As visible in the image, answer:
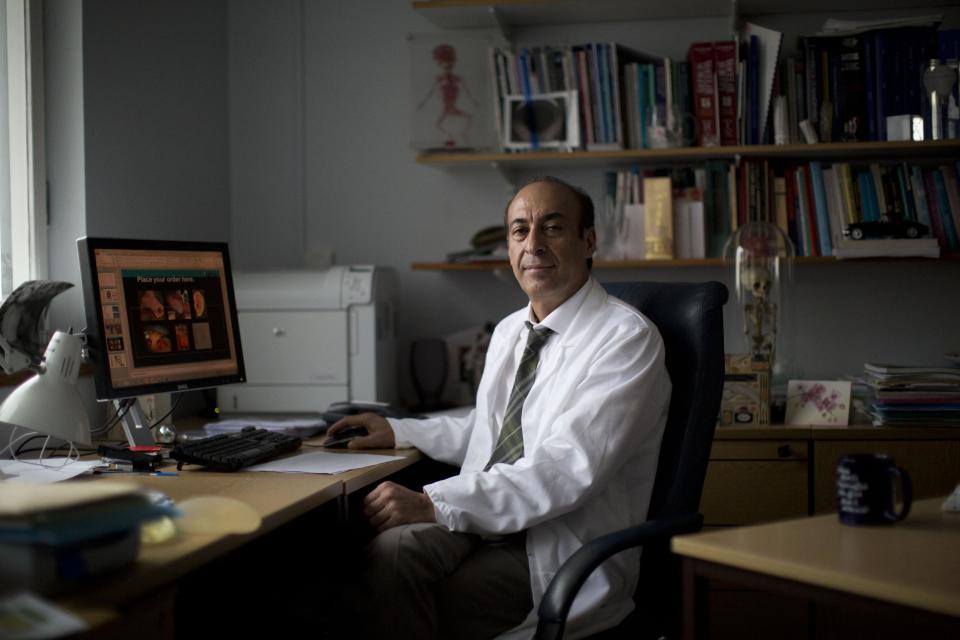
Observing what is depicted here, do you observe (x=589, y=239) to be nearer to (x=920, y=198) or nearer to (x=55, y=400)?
(x=55, y=400)

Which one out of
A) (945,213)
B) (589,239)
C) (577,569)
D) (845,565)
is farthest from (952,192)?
(845,565)

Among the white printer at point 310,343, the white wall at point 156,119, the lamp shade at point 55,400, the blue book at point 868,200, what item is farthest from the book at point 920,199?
the lamp shade at point 55,400

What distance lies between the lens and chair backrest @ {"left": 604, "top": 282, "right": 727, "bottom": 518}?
1.71 meters

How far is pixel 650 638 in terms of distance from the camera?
5.62 feet

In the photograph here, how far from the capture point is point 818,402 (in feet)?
8.61

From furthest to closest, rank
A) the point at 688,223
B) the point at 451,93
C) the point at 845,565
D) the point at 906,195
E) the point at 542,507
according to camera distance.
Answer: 1. the point at 451,93
2. the point at 688,223
3. the point at 906,195
4. the point at 542,507
5. the point at 845,565

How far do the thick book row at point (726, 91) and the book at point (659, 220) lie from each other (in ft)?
0.45

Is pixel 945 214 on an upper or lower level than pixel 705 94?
lower

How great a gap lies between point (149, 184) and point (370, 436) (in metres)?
1.18

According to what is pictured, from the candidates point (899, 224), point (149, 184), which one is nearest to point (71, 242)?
point (149, 184)

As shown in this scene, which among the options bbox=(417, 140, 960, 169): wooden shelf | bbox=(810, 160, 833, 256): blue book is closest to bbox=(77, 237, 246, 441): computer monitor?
bbox=(417, 140, 960, 169): wooden shelf

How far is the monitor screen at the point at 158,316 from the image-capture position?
1.88 m

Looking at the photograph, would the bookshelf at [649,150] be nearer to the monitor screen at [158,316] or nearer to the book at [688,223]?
the book at [688,223]

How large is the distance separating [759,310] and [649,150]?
58 cm
